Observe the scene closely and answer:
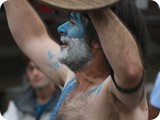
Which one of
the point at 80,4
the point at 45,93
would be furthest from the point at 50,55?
the point at 45,93

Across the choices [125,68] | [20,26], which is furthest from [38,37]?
[125,68]

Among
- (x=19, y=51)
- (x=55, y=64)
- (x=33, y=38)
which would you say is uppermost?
(x=33, y=38)

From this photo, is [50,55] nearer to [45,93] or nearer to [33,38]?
[33,38]

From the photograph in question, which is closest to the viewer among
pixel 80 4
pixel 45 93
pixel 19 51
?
pixel 80 4

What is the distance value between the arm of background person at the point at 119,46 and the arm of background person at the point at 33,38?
3.39 ft

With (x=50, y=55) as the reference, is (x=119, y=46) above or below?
above

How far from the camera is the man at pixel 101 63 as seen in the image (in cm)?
241

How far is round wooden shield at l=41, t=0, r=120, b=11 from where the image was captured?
236cm

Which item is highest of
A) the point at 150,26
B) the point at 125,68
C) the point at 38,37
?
the point at 125,68

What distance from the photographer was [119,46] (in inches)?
94.3

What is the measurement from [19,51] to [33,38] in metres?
4.31

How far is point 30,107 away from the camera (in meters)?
4.99

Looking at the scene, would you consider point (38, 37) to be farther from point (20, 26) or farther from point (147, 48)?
point (147, 48)

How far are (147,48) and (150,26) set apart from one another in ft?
12.9
